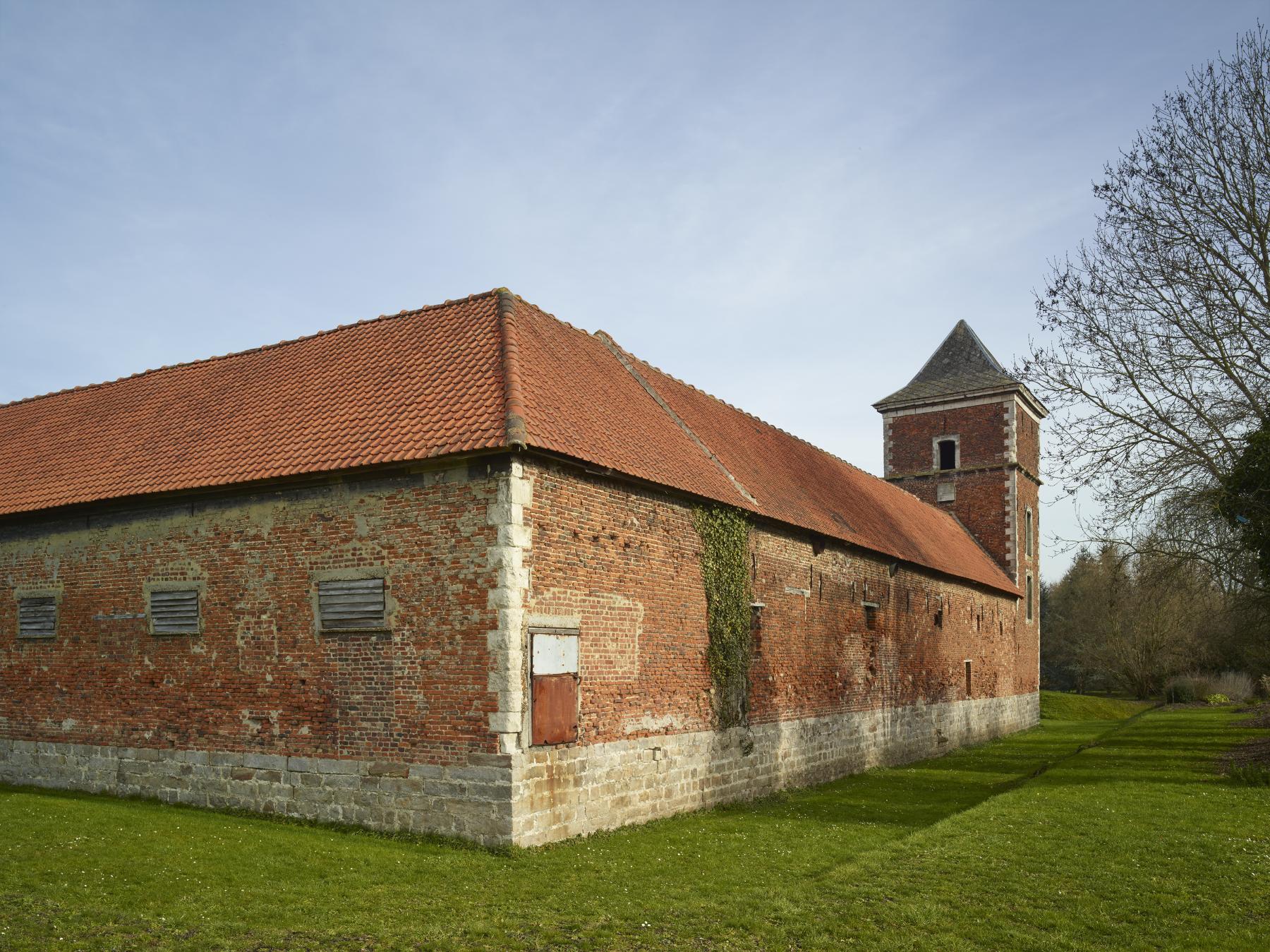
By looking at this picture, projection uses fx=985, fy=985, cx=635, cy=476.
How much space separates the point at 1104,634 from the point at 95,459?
55.5 metres

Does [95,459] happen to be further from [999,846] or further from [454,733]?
[999,846]

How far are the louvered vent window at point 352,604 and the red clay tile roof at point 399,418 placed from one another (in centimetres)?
143

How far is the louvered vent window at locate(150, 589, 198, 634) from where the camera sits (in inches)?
521

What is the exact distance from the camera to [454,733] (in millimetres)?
10898

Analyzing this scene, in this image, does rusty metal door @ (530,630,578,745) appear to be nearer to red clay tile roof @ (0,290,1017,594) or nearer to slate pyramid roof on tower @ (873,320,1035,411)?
red clay tile roof @ (0,290,1017,594)

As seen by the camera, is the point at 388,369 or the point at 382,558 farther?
the point at 388,369

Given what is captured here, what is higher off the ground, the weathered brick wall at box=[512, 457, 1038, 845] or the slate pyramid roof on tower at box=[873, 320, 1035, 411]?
the slate pyramid roof on tower at box=[873, 320, 1035, 411]

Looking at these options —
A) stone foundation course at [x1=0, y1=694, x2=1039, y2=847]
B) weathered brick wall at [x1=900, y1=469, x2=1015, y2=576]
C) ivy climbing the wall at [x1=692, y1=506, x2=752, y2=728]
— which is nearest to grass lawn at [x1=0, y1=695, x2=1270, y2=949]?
stone foundation course at [x1=0, y1=694, x2=1039, y2=847]

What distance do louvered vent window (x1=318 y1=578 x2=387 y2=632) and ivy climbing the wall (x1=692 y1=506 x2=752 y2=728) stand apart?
4861mm

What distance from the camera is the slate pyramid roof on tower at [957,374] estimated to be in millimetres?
34000

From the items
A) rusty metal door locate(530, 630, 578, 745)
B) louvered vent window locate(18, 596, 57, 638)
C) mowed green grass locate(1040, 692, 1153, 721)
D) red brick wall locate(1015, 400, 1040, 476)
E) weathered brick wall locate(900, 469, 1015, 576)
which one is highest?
red brick wall locate(1015, 400, 1040, 476)

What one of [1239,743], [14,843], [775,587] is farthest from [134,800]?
[1239,743]

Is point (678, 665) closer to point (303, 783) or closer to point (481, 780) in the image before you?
point (481, 780)

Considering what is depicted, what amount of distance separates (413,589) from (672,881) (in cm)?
438
